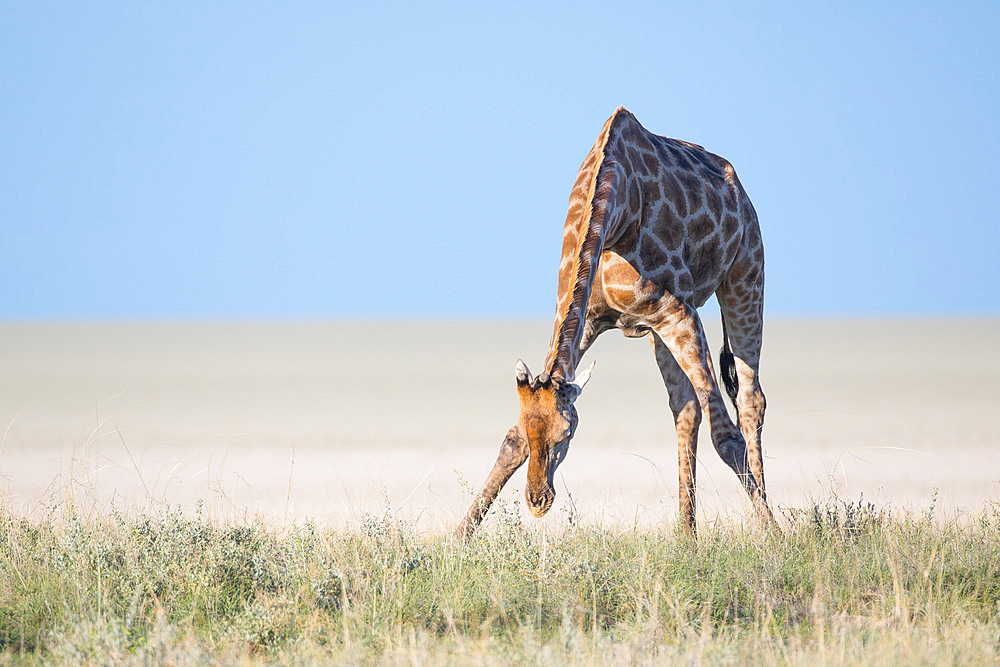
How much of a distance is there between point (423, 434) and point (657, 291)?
12697mm

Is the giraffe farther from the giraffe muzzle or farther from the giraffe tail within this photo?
the giraffe tail

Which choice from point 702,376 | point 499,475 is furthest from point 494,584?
point 702,376

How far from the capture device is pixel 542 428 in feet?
16.0

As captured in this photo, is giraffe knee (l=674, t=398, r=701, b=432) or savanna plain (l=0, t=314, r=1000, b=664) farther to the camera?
giraffe knee (l=674, t=398, r=701, b=432)

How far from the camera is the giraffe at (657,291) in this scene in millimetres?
5215

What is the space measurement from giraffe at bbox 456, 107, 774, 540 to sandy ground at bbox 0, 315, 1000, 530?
54 cm

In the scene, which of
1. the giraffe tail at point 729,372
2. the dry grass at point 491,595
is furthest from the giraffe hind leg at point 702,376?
the giraffe tail at point 729,372

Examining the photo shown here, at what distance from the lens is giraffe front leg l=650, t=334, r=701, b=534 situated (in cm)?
671

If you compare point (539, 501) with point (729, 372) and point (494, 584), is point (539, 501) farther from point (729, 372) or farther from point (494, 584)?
point (729, 372)

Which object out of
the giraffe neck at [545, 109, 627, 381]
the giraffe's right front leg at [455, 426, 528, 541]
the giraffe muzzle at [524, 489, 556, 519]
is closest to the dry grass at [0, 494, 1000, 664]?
the giraffe's right front leg at [455, 426, 528, 541]

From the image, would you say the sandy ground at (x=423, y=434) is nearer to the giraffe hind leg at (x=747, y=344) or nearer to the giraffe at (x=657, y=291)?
the giraffe hind leg at (x=747, y=344)

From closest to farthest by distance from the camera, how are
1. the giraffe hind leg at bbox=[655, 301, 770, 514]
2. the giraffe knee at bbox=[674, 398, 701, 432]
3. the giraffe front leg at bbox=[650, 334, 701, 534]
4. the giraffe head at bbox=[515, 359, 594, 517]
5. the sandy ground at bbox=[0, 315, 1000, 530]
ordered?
the giraffe head at bbox=[515, 359, 594, 517] → the giraffe hind leg at bbox=[655, 301, 770, 514] → the giraffe front leg at bbox=[650, 334, 701, 534] → the giraffe knee at bbox=[674, 398, 701, 432] → the sandy ground at bbox=[0, 315, 1000, 530]

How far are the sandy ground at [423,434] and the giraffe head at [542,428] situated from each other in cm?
130

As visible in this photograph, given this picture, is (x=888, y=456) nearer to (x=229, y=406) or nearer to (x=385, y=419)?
(x=385, y=419)
